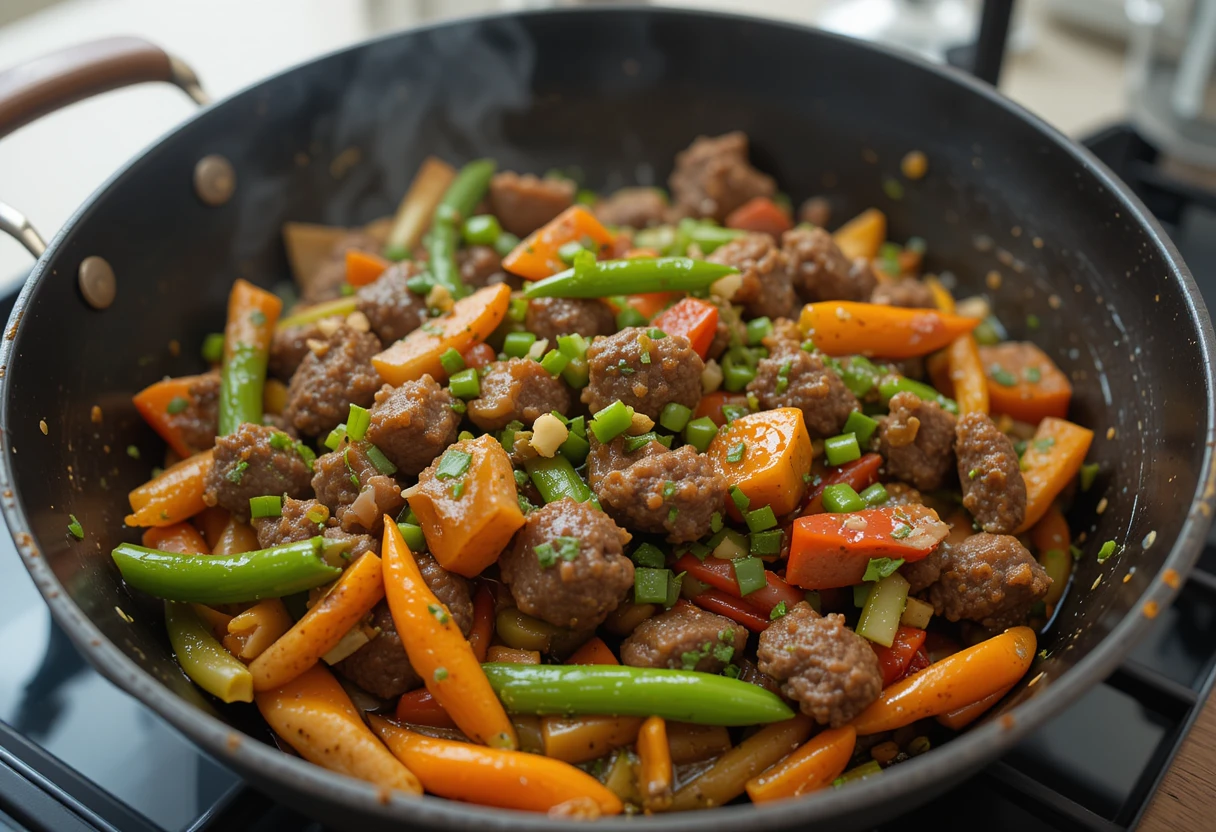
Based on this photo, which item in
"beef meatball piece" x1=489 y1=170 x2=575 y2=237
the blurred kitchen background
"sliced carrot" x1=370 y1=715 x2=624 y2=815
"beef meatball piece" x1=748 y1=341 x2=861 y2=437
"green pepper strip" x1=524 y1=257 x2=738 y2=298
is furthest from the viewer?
the blurred kitchen background

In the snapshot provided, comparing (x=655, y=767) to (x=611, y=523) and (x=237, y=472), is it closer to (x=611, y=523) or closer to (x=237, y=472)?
(x=611, y=523)

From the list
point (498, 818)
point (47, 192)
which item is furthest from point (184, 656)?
point (47, 192)

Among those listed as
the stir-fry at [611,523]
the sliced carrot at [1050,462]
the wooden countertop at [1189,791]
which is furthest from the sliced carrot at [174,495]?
the wooden countertop at [1189,791]

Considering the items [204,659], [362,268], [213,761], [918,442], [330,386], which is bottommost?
[213,761]

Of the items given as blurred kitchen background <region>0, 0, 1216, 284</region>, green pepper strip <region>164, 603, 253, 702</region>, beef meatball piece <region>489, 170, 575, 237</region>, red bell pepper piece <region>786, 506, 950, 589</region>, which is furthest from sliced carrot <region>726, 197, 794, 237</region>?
green pepper strip <region>164, 603, 253, 702</region>

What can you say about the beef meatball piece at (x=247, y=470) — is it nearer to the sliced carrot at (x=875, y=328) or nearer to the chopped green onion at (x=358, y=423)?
the chopped green onion at (x=358, y=423)

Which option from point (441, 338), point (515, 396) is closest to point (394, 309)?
point (441, 338)

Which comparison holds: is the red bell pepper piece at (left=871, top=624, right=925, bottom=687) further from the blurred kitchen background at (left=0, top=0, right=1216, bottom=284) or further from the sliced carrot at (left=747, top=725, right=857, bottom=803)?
the blurred kitchen background at (left=0, top=0, right=1216, bottom=284)

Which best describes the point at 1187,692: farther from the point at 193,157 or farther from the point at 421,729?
the point at 193,157
